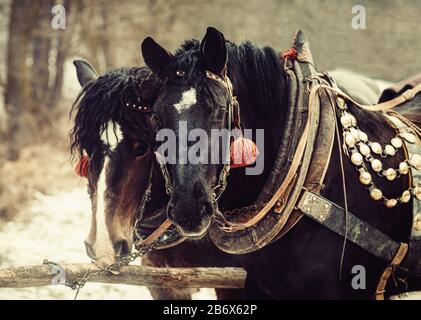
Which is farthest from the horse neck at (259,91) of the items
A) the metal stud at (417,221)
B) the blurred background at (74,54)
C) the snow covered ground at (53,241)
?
the blurred background at (74,54)

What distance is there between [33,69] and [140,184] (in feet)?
20.8

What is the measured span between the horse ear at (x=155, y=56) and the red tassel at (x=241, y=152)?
0.37 meters

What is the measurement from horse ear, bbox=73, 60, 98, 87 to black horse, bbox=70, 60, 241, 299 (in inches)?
9.7

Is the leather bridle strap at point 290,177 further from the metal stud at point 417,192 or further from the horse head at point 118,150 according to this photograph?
the metal stud at point 417,192

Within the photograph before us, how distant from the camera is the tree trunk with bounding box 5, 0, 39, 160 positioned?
6.21 meters

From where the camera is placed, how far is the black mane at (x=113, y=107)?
2.09m

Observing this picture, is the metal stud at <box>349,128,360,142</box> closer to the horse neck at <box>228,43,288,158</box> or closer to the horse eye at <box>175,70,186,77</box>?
the horse neck at <box>228,43,288,158</box>

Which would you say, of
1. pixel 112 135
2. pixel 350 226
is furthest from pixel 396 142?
pixel 112 135

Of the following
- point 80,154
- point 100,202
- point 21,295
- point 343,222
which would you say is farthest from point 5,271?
point 21,295

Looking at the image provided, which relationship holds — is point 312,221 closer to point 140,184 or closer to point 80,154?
point 140,184

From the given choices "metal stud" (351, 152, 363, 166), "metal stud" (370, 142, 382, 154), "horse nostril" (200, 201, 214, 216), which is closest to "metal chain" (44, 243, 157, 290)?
"horse nostril" (200, 201, 214, 216)

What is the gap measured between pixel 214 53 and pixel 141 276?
0.92 m

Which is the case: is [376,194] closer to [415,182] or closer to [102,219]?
[415,182]
